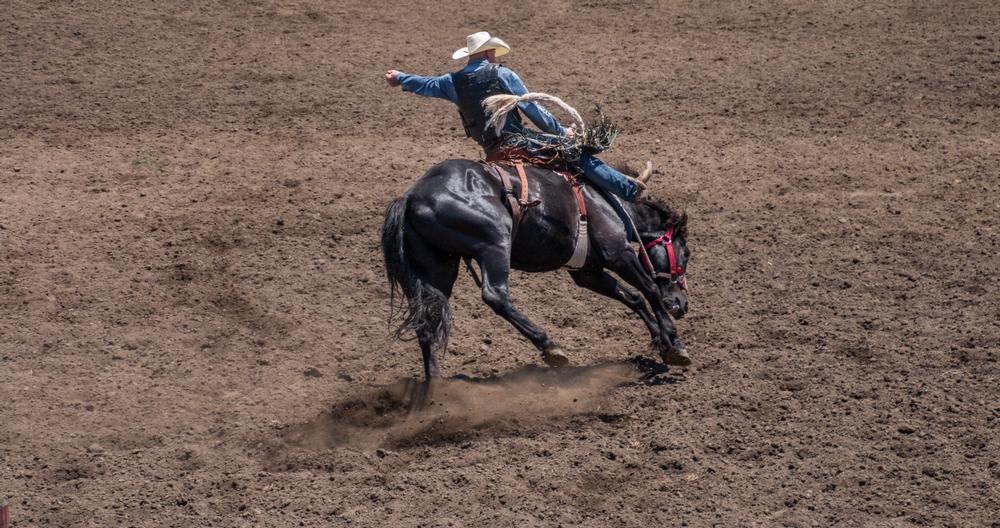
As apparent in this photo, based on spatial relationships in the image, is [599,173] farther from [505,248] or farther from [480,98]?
[505,248]

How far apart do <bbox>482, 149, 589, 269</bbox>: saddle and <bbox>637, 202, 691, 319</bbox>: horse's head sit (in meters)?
0.60

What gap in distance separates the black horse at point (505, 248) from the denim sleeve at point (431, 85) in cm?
56

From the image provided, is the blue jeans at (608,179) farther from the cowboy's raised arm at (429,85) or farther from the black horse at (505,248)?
the cowboy's raised arm at (429,85)

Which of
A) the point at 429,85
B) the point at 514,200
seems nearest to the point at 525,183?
the point at 514,200

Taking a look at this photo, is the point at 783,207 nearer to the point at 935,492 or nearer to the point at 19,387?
the point at 935,492

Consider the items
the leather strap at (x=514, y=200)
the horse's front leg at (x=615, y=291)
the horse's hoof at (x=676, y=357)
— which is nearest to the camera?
the leather strap at (x=514, y=200)

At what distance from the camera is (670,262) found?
859cm

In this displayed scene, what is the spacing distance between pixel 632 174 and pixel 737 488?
98.3 inches

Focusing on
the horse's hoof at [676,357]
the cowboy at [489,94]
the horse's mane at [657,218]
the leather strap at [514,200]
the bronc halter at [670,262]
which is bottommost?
the horse's hoof at [676,357]

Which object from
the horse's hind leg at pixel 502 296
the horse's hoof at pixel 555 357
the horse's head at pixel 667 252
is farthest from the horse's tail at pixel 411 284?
the horse's head at pixel 667 252

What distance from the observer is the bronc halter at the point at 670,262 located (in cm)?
859

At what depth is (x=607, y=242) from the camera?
8242 millimetres

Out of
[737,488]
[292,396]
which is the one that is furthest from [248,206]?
[737,488]

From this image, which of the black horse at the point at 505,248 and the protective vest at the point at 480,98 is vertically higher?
the protective vest at the point at 480,98
